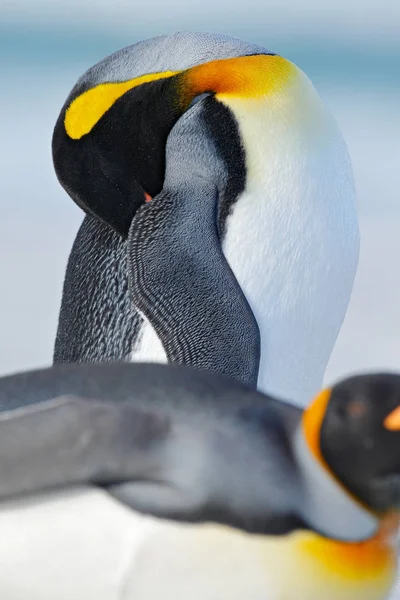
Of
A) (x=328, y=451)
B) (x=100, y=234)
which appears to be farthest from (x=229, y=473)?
(x=100, y=234)

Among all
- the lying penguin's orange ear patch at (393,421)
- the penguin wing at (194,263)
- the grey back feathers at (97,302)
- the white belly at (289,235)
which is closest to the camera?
the lying penguin's orange ear patch at (393,421)

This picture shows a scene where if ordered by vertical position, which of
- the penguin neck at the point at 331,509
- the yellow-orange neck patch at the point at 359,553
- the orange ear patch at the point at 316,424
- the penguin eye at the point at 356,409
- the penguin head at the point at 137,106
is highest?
the penguin head at the point at 137,106

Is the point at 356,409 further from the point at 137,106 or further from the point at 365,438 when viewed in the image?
the point at 137,106

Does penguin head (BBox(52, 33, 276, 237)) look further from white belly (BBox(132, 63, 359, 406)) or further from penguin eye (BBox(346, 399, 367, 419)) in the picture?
penguin eye (BBox(346, 399, 367, 419))

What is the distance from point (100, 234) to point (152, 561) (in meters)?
1.38

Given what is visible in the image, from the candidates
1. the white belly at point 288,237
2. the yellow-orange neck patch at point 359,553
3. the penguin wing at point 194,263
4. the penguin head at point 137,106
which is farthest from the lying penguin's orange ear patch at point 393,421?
the penguin head at point 137,106

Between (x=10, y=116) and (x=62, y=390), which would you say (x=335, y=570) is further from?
(x=10, y=116)

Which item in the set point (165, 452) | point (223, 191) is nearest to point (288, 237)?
point (223, 191)

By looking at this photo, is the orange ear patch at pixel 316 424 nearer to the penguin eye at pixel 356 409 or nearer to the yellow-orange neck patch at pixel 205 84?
the penguin eye at pixel 356 409

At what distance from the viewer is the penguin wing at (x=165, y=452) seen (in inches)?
52.5

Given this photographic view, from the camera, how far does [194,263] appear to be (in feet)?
7.43

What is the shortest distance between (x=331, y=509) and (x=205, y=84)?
49.5 inches

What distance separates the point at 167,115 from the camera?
2.42m

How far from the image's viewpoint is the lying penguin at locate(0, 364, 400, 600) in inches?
52.0
